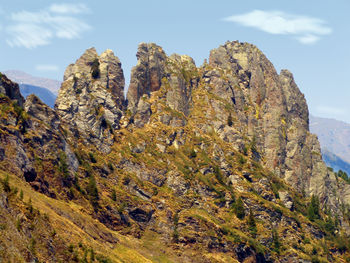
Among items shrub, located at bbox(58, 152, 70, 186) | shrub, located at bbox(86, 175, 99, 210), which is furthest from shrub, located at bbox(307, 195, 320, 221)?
shrub, located at bbox(58, 152, 70, 186)

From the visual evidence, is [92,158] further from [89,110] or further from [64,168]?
[89,110]

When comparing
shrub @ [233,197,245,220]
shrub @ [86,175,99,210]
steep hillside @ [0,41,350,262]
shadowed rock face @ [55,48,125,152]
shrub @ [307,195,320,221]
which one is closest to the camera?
steep hillside @ [0,41,350,262]

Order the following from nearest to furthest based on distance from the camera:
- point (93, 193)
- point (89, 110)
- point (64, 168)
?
point (64, 168), point (93, 193), point (89, 110)

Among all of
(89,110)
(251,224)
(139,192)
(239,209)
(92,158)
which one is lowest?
(251,224)

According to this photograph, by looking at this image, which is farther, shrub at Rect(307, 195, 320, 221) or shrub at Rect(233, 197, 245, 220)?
shrub at Rect(307, 195, 320, 221)

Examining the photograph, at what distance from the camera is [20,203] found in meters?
93.2

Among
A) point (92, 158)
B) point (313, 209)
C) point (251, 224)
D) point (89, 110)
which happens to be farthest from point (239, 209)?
point (89, 110)

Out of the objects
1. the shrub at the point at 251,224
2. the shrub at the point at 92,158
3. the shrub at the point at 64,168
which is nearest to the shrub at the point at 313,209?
the shrub at the point at 251,224

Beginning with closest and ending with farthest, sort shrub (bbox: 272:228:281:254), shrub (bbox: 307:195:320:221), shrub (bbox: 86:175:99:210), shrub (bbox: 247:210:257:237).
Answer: shrub (bbox: 86:175:99:210) → shrub (bbox: 272:228:281:254) → shrub (bbox: 247:210:257:237) → shrub (bbox: 307:195:320:221)

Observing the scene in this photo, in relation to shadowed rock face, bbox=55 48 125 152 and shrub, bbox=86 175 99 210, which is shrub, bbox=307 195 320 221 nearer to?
shadowed rock face, bbox=55 48 125 152

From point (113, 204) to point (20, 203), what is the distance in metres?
61.3

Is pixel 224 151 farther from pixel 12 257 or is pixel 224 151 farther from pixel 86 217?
pixel 12 257

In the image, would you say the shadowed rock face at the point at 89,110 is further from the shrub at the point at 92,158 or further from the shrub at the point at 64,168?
the shrub at the point at 64,168

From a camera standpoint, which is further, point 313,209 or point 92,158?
point 313,209
